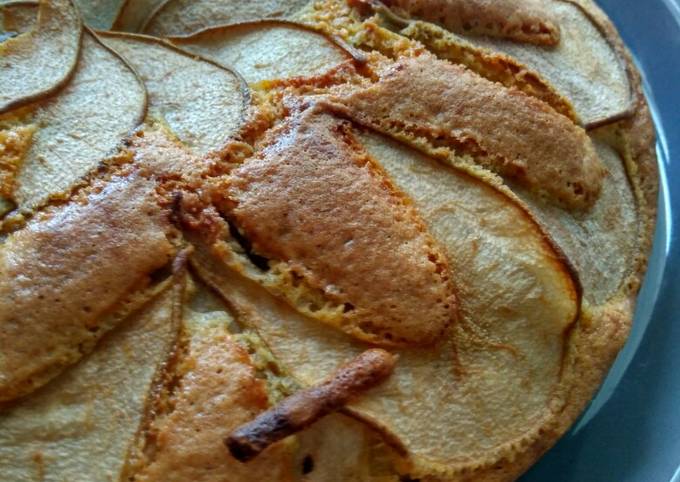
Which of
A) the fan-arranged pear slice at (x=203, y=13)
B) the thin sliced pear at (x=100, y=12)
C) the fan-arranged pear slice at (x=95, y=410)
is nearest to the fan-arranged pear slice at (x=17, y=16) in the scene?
the thin sliced pear at (x=100, y=12)

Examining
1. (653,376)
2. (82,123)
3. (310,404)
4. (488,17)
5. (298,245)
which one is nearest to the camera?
(310,404)

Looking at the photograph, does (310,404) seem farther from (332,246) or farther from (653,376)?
(653,376)

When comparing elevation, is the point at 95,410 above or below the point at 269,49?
below

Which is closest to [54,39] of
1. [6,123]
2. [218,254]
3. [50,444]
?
[6,123]

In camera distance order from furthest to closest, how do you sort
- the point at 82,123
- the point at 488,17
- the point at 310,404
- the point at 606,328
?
1. the point at 488,17
2. the point at 606,328
3. the point at 82,123
4. the point at 310,404

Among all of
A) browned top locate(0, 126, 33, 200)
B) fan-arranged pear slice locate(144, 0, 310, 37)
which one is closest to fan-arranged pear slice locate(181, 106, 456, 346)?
browned top locate(0, 126, 33, 200)

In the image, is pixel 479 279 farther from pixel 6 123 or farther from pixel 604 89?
pixel 6 123

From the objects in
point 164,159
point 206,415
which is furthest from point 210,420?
point 164,159

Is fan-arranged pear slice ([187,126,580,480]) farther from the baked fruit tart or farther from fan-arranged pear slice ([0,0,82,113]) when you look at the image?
A: fan-arranged pear slice ([0,0,82,113])
